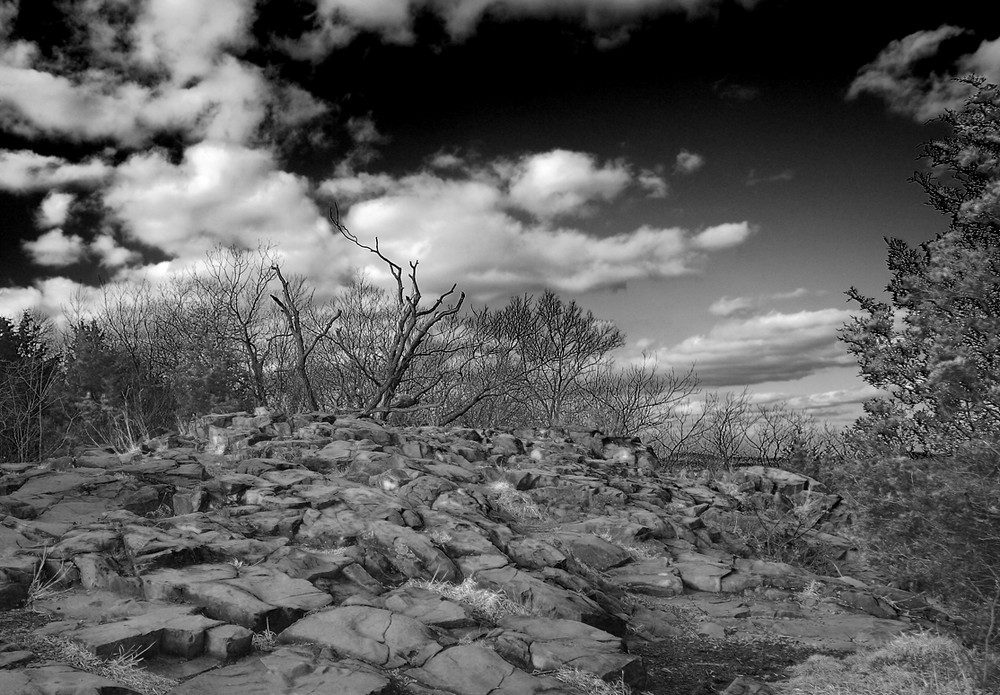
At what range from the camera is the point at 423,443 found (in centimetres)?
1266

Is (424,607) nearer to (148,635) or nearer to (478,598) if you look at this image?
(478,598)

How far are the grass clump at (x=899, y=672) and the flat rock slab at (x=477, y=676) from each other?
231cm

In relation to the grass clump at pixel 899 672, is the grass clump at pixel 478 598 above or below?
above

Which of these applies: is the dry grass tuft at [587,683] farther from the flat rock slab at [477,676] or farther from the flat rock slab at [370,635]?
the flat rock slab at [370,635]

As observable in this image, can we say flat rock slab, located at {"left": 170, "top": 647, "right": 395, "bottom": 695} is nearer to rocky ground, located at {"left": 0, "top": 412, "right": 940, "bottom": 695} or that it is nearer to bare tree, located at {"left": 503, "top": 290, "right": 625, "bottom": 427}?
rocky ground, located at {"left": 0, "top": 412, "right": 940, "bottom": 695}

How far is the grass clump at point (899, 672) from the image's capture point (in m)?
4.97

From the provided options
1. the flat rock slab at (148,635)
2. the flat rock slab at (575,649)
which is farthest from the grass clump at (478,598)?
the flat rock slab at (148,635)

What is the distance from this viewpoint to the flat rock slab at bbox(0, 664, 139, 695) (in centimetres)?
364

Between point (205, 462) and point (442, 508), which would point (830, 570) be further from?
point (205, 462)

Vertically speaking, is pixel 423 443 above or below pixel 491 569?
above

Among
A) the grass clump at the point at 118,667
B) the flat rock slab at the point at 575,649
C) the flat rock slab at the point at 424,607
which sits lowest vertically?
the flat rock slab at the point at 575,649

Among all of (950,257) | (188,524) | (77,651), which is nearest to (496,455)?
(188,524)

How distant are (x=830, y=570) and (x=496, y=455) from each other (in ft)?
21.2

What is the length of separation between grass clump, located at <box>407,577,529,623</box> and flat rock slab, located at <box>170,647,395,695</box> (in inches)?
71.7
